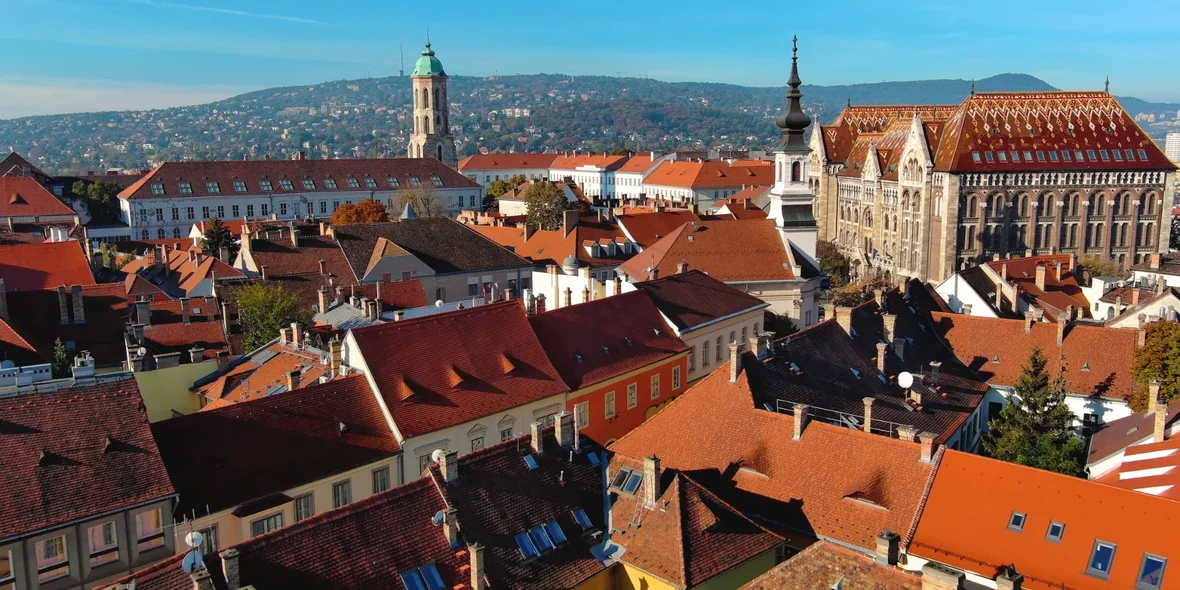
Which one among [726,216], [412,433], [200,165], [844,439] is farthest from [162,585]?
[200,165]

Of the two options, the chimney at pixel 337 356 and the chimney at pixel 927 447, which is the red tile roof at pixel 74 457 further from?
the chimney at pixel 927 447

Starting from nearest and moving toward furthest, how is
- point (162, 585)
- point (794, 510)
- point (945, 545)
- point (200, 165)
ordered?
point (162, 585) → point (945, 545) → point (794, 510) → point (200, 165)

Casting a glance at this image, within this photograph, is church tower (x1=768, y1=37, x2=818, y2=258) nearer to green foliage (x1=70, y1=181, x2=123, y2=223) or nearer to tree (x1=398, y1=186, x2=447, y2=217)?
tree (x1=398, y1=186, x2=447, y2=217)

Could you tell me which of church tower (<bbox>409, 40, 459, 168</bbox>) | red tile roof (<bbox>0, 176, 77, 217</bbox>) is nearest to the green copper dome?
church tower (<bbox>409, 40, 459, 168</bbox>)

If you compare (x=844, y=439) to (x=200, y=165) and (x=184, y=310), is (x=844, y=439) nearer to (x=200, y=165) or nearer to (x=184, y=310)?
(x=184, y=310)

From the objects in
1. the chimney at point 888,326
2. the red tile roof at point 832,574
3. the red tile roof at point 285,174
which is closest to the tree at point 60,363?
the red tile roof at point 832,574

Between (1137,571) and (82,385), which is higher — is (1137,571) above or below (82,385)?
below

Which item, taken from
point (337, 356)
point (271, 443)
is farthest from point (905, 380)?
point (271, 443)

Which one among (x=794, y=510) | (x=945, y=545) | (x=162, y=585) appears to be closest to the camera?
(x=162, y=585)
